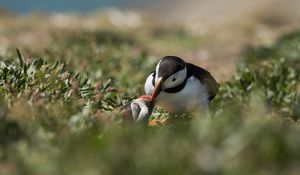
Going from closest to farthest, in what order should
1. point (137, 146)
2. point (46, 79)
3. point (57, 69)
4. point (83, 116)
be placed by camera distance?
point (137, 146) → point (83, 116) → point (46, 79) → point (57, 69)

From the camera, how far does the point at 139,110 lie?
24.2 feet

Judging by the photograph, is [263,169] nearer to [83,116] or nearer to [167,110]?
[83,116]

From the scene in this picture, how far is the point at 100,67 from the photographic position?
12.0 metres

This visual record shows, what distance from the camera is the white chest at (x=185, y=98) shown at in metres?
7.96

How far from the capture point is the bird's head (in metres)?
7.69

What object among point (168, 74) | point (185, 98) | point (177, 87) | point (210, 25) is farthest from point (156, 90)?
point (210, 25)

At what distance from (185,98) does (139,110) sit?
0.78 meters

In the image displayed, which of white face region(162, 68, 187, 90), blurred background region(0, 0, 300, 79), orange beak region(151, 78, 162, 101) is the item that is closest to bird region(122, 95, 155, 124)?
orange beak region(151, 78, 162, 101)

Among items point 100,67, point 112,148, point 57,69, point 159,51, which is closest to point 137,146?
point 112,148

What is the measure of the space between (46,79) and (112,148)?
12.2 ft

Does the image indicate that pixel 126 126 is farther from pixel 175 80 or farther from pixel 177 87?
pixel 177 87

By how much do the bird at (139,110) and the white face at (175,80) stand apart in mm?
212

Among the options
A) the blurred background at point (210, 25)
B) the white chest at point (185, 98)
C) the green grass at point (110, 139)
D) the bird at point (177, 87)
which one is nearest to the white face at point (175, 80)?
the bird at point (177, 87)

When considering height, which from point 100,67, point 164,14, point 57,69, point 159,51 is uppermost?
point 57,69
